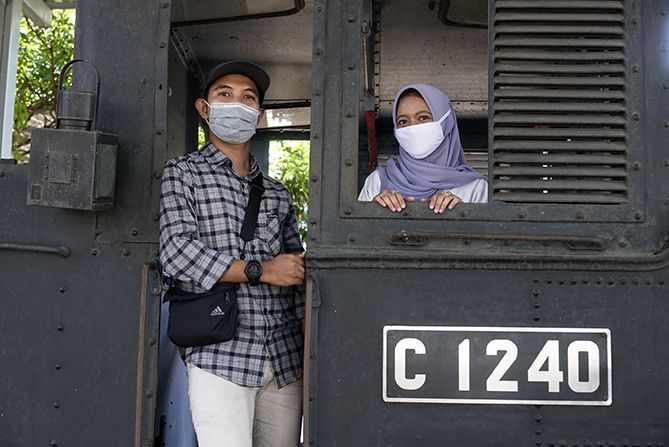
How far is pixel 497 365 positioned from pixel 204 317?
92 cm

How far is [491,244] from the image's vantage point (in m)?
2.55

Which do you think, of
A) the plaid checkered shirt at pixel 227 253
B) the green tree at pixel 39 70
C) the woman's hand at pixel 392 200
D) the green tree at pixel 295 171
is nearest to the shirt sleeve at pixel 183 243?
the plaid checkered shirt at pixel 227 253

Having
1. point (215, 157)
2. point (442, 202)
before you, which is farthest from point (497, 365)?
point (215, 157)

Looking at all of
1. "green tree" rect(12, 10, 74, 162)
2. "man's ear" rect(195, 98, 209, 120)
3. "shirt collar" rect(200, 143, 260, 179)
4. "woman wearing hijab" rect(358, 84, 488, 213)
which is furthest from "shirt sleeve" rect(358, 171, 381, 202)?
"green tree" rect(12, 10, 74, 162)

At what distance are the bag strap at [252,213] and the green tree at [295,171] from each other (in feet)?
14.2

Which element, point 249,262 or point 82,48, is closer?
point 249,262

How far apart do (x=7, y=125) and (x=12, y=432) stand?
417 cm

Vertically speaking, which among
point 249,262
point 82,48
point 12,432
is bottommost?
point 12,432

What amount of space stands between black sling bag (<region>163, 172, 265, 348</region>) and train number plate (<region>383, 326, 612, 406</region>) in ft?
1.64

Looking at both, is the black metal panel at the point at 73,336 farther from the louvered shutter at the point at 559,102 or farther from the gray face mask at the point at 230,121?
the louvered shutter at the point at 559,102

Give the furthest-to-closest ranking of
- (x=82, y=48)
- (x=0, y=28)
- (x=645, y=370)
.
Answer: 1. (x=0, y=28)
2. (x=82, y=48)
3. (x=645, y=370)

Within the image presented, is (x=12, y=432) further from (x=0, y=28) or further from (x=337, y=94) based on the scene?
(x=0, y=28)

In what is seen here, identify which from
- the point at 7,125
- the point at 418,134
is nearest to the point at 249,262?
the point at 418,134

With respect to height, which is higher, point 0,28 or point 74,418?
point 0,28
